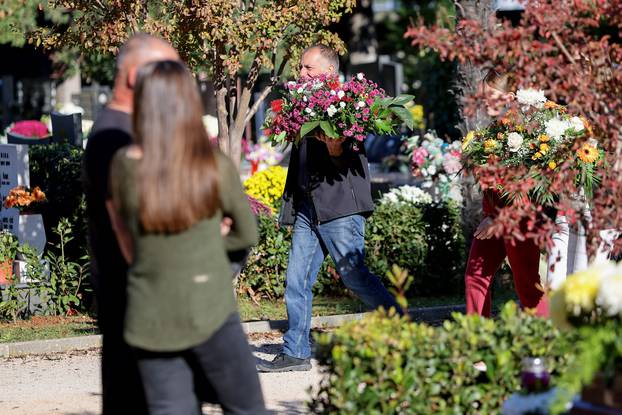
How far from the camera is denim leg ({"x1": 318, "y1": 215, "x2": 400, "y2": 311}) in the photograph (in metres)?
6.45

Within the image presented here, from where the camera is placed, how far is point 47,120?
2159 centimetres

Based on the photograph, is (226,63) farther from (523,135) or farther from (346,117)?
(523,135)

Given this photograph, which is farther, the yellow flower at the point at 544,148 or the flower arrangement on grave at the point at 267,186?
the flower arrangement on grave at the point at 267,186

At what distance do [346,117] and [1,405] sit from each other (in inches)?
99.9

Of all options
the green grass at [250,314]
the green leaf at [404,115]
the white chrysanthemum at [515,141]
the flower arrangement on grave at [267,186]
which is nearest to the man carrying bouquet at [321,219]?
the green leaf at [404,115]

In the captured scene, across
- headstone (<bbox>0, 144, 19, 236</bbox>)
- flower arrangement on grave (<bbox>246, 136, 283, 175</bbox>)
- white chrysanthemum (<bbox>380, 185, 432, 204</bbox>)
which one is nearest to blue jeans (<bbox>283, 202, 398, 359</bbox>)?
white chrysanthemum (<bbox>380, 185, 432, 204</bbox>)

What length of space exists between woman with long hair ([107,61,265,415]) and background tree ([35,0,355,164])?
453 centimetres

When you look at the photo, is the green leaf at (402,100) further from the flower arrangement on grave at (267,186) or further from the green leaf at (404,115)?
the flower arrangement on grave at (267,186)

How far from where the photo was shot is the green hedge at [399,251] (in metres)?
9.38

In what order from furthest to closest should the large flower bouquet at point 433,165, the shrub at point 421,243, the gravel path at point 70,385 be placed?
the large flower bouquet at point 433,165, the shrub at point 421,243, the gravel path at point 70,385

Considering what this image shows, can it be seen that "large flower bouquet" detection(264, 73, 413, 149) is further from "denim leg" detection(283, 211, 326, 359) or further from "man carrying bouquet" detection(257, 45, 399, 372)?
"denim leg" detection(283, 211, 326, 359)

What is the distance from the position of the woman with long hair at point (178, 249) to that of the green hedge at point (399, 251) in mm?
5536

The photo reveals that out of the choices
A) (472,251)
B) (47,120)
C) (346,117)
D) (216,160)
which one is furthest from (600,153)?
(47,120)

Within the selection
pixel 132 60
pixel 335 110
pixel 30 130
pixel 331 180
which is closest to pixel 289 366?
pixel 331 180
